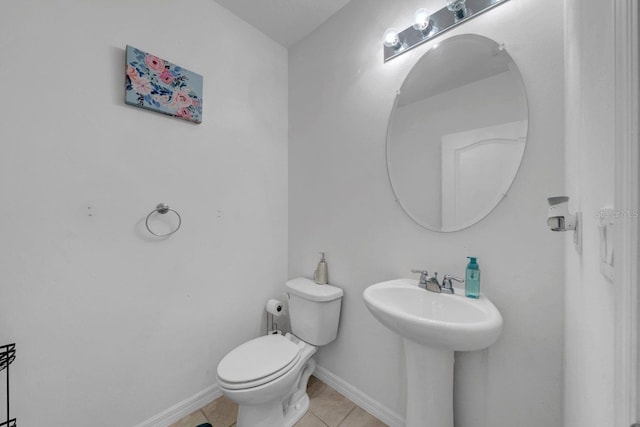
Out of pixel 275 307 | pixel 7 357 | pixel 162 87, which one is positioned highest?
pixel 162 87

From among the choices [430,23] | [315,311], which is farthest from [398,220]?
[430,23]

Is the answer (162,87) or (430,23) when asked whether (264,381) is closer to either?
(162,87)

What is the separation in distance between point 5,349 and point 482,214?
196cm

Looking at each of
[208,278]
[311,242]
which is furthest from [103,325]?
[311,242]

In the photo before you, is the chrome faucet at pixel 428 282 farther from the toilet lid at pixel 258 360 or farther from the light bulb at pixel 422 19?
the light bulb at pixel 422 19

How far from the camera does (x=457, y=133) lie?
1120mm

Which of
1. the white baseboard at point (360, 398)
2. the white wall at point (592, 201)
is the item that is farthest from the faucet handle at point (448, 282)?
the white baseboard at point (360, 398)

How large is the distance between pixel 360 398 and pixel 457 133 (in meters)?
1.55

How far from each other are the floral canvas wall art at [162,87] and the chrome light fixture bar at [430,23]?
1089 mm

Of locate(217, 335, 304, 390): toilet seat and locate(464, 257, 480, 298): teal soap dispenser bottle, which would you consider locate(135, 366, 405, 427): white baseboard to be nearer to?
locate(217, 335, 304, 390): toilet seat

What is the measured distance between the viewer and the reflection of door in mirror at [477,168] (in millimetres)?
984

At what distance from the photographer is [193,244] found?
1440 millimetres

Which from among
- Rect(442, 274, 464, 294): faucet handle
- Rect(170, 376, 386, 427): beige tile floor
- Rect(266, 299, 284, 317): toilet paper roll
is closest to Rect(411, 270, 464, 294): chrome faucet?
Rect(442, 274, 464, 294): faucet handle

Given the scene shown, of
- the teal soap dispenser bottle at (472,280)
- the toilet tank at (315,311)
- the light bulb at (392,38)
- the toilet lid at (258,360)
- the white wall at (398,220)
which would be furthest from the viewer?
the toilet tank at (315,311)
